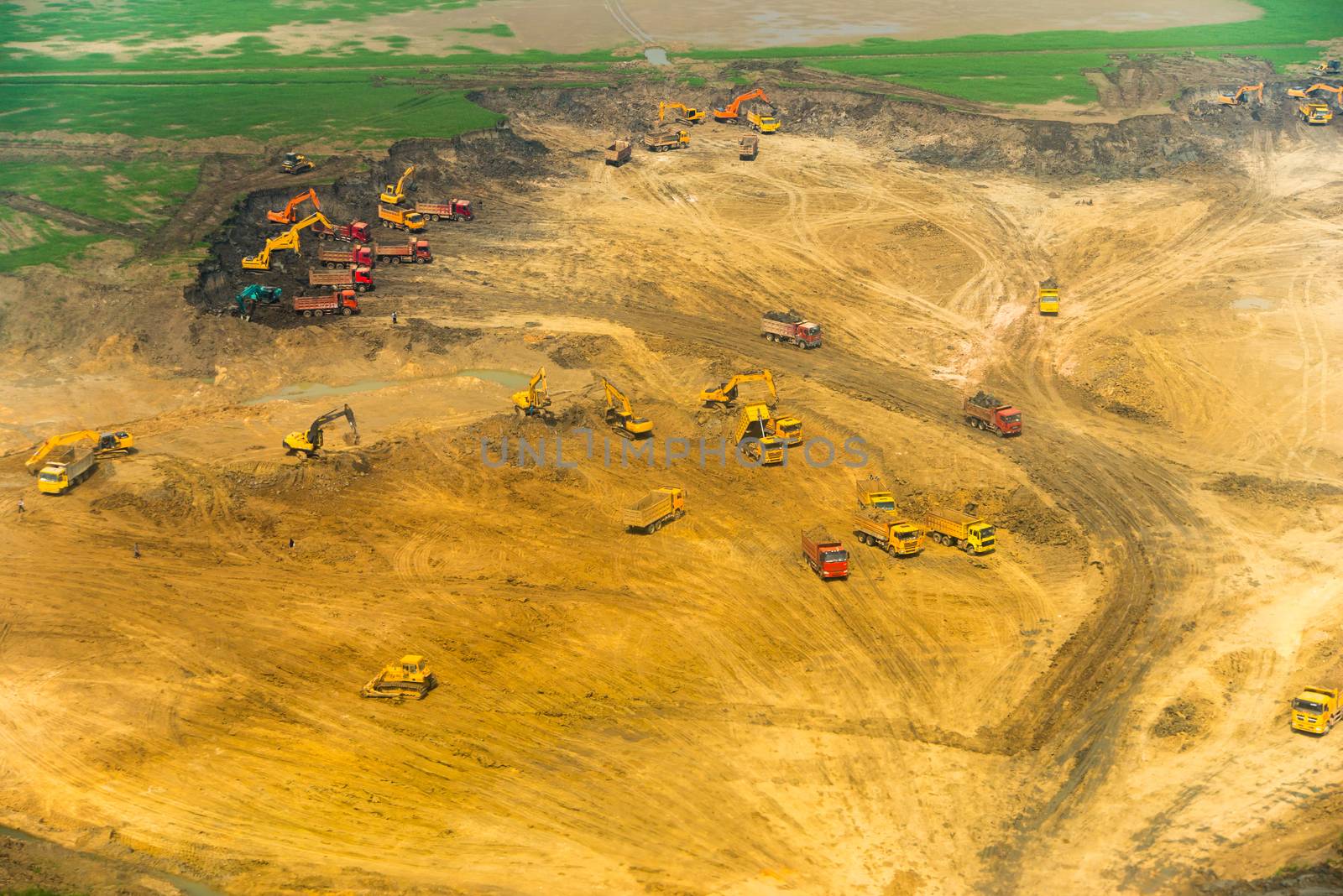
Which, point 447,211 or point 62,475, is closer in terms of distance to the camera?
point 62,475

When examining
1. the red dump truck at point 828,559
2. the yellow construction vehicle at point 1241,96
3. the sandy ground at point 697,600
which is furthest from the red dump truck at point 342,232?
the yellow construction vehicle at point 1241,96

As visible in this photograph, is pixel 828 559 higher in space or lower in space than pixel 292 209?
lower

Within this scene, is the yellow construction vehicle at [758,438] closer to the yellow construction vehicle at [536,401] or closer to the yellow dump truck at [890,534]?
the yellow dump truck at [890,534]

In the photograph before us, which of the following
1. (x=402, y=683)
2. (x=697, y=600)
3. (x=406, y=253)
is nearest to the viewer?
(x=402, y=683)

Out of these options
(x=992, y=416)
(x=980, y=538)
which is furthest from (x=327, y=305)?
(x=980, y=538)

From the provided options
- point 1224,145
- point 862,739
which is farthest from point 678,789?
point 1224,145

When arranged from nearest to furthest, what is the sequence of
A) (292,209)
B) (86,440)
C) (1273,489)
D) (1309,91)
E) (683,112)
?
(1273,489) → (86,440) → (292,209) → (1309,91) → (683,112)

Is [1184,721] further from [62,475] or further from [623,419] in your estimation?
[62,475]
